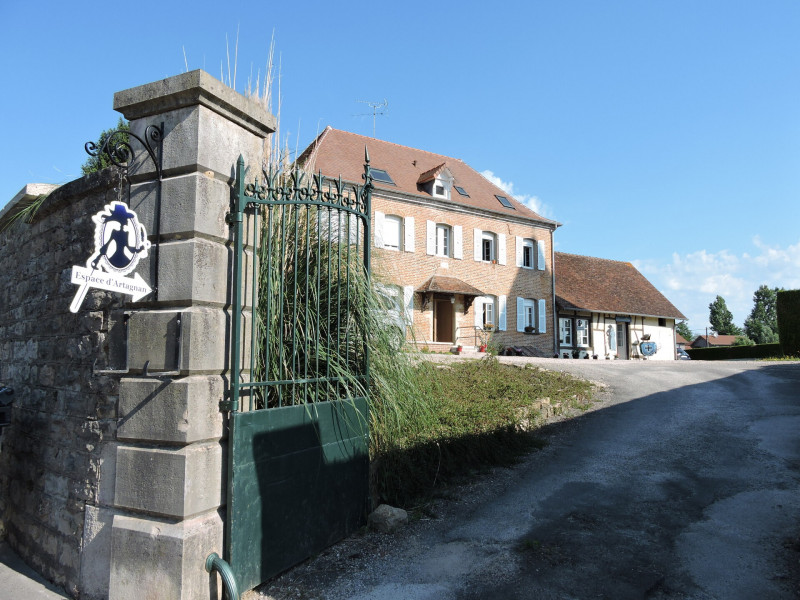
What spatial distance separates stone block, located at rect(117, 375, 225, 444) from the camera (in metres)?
3.20

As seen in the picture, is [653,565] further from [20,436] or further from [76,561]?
[20,436]

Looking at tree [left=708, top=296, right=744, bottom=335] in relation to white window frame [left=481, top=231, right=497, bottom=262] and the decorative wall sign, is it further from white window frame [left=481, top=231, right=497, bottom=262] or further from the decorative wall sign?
white window frame [left=481, top=231, right=497, bottom=262]

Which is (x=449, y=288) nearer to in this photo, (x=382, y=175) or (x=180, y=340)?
(x=382, y=175)

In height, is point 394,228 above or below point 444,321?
above

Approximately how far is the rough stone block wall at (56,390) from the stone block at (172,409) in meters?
0.21

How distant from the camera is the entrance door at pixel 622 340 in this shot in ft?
89.5

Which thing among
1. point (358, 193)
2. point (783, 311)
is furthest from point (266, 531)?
→ point (783, 311)

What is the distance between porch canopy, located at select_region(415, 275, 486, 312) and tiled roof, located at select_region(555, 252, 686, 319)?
5365 mm

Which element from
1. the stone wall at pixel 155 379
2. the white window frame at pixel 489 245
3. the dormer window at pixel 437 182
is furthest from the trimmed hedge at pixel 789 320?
the stone wall at pixel 155 379

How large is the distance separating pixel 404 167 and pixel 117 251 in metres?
20.3

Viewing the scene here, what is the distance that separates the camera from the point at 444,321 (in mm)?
21891

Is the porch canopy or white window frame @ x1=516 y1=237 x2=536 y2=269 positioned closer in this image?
the porch canopy

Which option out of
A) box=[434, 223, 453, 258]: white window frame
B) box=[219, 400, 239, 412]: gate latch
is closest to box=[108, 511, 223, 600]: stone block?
box=[219, 400, 239, 412]: gate latch

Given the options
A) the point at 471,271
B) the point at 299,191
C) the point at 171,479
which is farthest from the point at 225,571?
the point at 471,271
